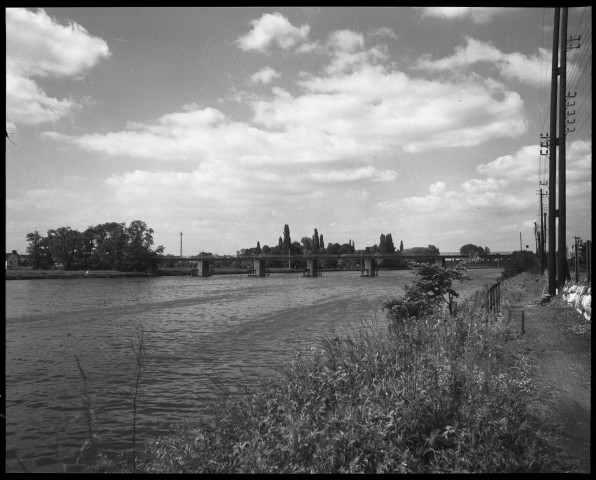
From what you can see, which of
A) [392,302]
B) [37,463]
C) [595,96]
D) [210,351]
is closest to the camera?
[595,96]

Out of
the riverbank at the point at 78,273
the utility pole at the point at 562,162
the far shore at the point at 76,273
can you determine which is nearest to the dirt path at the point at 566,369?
the utility pole at the point at 562,162

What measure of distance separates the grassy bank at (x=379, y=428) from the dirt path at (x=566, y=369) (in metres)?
0.27

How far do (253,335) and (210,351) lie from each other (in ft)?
13.9

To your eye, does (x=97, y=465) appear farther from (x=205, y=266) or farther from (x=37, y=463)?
(x=205, y=266)

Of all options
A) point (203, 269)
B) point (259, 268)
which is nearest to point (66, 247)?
point (203, 269)

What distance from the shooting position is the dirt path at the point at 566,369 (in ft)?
21.4

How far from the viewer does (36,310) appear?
37.7 m

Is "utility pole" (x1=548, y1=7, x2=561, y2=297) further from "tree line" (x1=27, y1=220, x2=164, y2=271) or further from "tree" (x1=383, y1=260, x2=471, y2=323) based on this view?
"tree line" (x1=27, y1=220, x2=164, y2=271)

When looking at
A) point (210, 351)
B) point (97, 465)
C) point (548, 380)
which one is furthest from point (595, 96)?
point (210, 351)

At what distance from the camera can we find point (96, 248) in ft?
398

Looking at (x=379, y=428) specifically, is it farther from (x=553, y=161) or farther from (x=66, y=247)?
(x=66, y=247)

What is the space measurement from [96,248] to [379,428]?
125 m

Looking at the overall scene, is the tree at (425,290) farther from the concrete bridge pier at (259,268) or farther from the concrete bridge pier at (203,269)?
the concrete bridge pier at (203,269)

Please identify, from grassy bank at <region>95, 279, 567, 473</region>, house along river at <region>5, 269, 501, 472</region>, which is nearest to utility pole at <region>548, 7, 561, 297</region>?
house along river at <region>5, 269, 501, 472</region>
